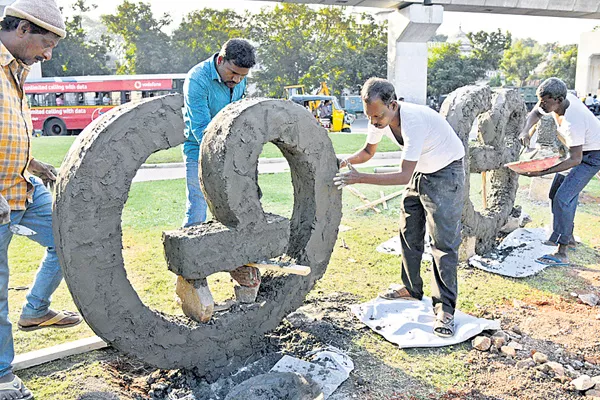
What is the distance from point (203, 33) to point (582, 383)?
35390 millimetres

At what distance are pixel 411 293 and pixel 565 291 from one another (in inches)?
63.7

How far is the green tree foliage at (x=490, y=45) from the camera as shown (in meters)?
38.1

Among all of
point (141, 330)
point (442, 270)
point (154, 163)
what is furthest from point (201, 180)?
point (154, 163)

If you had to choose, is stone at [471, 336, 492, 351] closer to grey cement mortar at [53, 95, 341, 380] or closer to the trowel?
grey cement mortar at [53, 95, 341, 380]

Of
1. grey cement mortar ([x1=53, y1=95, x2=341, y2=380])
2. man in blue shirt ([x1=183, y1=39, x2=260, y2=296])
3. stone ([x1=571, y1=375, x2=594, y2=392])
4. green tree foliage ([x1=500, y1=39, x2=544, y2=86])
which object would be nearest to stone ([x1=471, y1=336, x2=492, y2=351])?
stone ([x1=571, y1=375, x2=594, y2=392])

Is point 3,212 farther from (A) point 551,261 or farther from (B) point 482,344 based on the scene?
(A) point 551,261

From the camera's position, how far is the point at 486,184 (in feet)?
21.7

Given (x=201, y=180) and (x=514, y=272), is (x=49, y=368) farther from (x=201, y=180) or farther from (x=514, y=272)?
(x=514, y=272)

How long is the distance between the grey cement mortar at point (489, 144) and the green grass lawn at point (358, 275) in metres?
0.65

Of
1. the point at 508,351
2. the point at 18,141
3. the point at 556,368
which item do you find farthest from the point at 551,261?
the point at 18,141

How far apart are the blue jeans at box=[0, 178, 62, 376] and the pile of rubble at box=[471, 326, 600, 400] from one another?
299 centimetres

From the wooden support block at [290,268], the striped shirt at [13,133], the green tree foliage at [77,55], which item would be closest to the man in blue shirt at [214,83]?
the wooden support block at [290,268]

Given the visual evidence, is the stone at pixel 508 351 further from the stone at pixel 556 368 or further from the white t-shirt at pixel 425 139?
the white t-shirt at pixel 425 139

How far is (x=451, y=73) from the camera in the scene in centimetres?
3656
